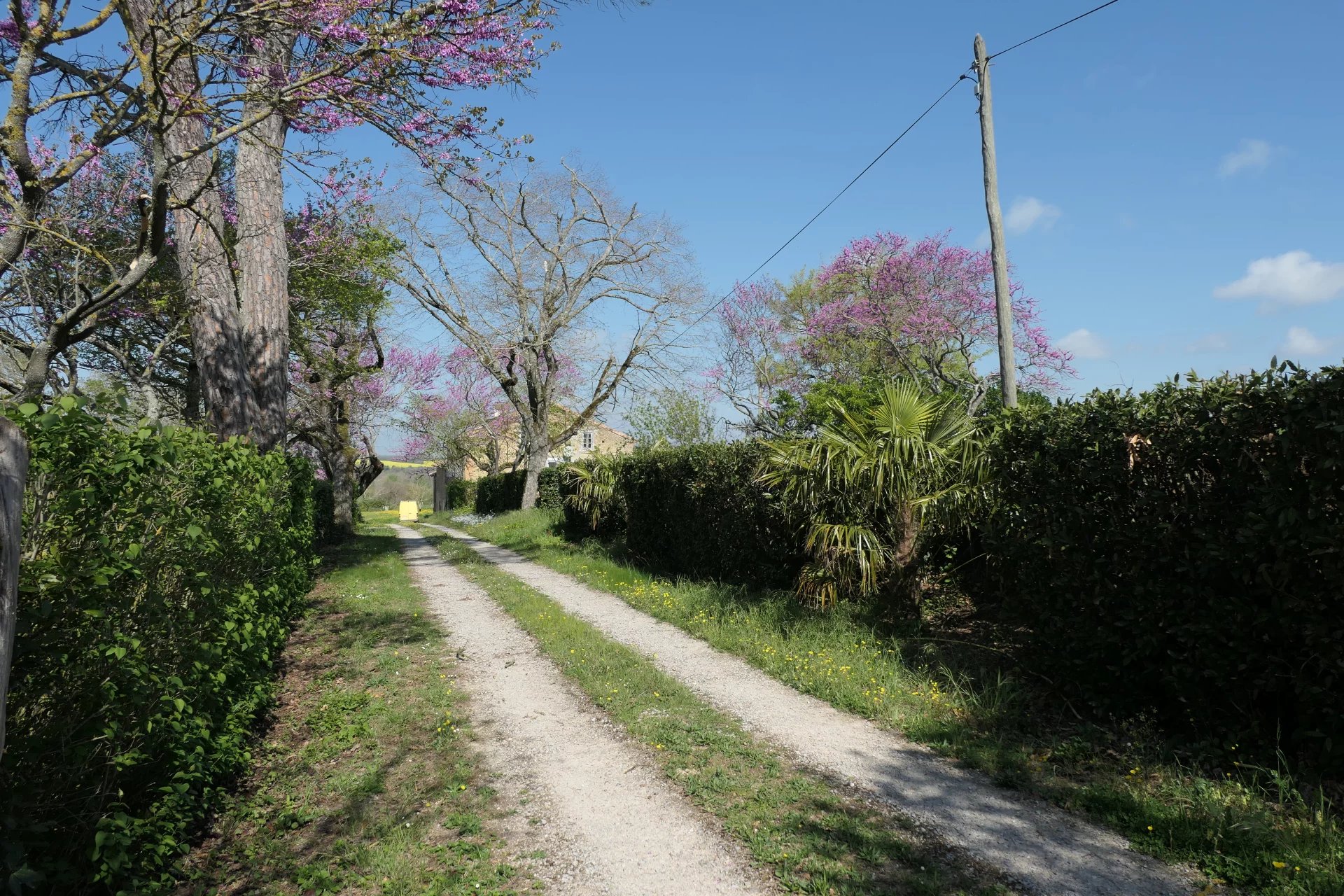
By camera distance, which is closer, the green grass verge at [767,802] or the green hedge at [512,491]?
the green grass verge at [767,802]

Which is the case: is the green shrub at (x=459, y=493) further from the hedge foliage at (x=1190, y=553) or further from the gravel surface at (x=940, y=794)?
the hedge foliage at (x=1190, y=553)

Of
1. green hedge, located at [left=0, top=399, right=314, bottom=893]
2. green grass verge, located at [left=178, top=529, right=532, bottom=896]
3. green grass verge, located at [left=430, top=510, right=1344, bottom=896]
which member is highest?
green hedge, located at [left=0, top=399, right=314, bottom=893]

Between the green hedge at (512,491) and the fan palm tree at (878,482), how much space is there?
47.8 ft

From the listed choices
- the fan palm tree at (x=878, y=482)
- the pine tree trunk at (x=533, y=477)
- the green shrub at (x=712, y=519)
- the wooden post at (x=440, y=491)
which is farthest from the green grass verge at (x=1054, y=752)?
the wooden post at (x=440, y=491)

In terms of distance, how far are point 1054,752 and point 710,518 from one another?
6385 mm

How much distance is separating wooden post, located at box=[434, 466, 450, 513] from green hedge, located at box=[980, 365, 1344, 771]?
47.2 meters

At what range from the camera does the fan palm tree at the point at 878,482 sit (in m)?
7.31

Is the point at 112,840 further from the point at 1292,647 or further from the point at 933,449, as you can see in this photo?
the point at 933,449

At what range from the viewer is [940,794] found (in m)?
4.16

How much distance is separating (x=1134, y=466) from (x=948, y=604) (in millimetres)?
3268

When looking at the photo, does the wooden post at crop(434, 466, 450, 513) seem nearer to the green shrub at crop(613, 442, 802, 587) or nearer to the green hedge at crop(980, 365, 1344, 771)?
the green shrub at crop(613, 442, 802, 587)

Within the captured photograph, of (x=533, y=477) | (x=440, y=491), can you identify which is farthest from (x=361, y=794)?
(x=440, y=491)

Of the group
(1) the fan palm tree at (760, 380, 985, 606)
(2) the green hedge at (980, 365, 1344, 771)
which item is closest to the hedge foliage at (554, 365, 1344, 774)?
(2) the green hedge at (980, 365, 1344, 771)

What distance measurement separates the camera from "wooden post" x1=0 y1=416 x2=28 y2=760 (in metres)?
1.52
